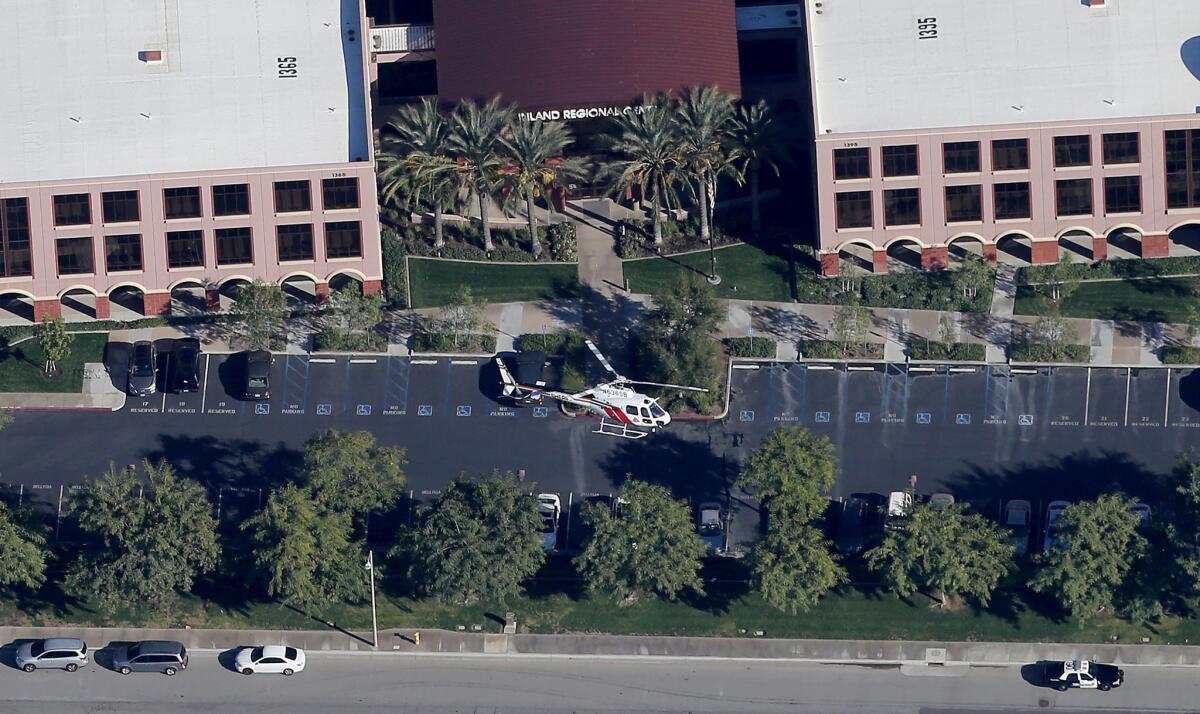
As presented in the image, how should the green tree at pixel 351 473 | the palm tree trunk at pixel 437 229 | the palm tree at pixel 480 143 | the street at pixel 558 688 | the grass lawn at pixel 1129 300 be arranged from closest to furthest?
the street at pixel 558 688 → the green tree at pixel 351 473 → the palm tree at pixel 480 143 → the grass lawn at pixel 1129 300 → the palm tree trunk at pixel 437 229

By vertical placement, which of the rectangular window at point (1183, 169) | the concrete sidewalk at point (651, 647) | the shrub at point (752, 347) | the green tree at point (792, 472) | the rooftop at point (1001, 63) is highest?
the rooftop at point (1001, 63)

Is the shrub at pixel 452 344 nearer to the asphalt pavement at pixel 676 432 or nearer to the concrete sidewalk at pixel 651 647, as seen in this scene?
the asphalt pavement at pixel 676 432

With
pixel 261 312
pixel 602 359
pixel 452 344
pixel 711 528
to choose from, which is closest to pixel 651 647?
pixel 711 528

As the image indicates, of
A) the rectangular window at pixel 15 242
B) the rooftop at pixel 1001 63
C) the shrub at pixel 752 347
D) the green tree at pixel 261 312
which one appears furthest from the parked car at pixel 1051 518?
the rectangular window at pixel 15 242

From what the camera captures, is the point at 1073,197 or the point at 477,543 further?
the point at 1073,197

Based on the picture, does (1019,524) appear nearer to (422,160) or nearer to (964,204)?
(964,204)

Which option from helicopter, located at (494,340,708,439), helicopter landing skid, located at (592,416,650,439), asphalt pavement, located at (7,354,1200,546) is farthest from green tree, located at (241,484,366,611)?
helicopter landing skid, located at (592,416,650,439)

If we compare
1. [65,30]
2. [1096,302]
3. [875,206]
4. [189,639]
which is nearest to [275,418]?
[189,639]

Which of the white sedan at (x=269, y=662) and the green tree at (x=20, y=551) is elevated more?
the green tree at (x=20, y=551)
